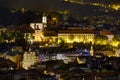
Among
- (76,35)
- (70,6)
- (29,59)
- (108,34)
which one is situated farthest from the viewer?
(70,6)

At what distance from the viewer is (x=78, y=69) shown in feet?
87.1

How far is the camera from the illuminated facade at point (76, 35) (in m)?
35.5

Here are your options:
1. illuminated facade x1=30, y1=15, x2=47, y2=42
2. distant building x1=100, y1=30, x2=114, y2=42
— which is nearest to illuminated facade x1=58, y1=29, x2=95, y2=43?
distant building x1=100, y1=30, x2=114, y2=42

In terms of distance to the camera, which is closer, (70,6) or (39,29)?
(39,29)

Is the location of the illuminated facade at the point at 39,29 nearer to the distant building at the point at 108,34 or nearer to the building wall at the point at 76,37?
the building wall at the point at 76,37

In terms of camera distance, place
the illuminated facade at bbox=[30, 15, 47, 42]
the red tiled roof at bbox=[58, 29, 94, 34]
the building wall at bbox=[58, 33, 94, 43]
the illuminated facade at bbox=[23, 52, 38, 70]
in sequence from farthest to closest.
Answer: the red tiled roof at bbox=[58, 29, 94, 34]
the building wall at bbox=[58, 33, 94, 43]
the illuminated facade at bbox=[30, 15, 47, 42]
the illuminated facade at bbox=[23, 52, 38, 70]

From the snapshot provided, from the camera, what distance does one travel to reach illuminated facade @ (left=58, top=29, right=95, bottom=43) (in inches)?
1399

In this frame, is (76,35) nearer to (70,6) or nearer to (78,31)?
(78,31)

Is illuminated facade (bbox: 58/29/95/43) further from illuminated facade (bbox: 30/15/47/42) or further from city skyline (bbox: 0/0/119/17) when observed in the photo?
city skyline (bbox: 0/0/119/17)

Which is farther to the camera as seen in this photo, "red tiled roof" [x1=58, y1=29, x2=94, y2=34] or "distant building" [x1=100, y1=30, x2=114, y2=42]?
"red tiled roof" [x1=58, y1=29, x2=94, y2=34]

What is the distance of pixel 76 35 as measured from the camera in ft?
119

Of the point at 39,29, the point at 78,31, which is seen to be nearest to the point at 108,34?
the point at 78,31

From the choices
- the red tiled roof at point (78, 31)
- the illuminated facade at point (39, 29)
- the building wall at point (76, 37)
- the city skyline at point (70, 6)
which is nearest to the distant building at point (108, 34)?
the red tiled roof at point (78, 31)

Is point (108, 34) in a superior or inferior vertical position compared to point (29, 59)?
inferior
